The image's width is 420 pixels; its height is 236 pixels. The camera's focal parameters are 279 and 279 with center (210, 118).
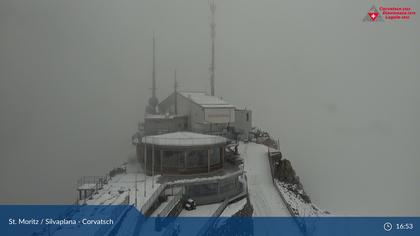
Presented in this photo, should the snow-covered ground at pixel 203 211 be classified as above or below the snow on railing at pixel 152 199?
below

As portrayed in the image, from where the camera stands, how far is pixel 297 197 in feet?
48.8

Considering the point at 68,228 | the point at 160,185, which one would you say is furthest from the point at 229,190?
the point at 68,228

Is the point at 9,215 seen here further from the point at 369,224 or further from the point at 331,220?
the point at 369,224

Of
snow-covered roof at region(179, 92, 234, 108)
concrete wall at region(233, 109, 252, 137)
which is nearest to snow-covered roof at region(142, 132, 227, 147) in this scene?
snow-covered roof at region(179, 92, 234, 108)

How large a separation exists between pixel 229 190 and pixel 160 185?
3327 millimetres

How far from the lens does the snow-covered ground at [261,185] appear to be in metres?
11.2

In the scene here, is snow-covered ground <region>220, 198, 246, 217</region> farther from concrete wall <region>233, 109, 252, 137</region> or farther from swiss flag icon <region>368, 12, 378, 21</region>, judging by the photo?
concrete wall <region>233, 109, 252, 137</region>

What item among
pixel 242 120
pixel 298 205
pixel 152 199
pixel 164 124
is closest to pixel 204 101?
pixel 164 124

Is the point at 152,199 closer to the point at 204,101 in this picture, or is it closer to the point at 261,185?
the point at 261,185

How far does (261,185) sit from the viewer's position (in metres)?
14.0

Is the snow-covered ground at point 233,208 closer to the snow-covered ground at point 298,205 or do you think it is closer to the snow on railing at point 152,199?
the snow-covered ground at point 298,205

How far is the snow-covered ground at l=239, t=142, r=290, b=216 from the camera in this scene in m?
11.2

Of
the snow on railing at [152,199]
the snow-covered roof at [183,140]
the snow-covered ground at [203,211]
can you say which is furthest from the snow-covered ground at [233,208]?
the snow-covered roof at [183,140]

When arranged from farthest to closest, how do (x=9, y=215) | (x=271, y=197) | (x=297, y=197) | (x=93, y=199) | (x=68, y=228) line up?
1. (x=297, y=197)
2. (x=271, y=197)
3. (x=93, y=199)
4. (x=9, y=215)
5. (x=68, y=228)
